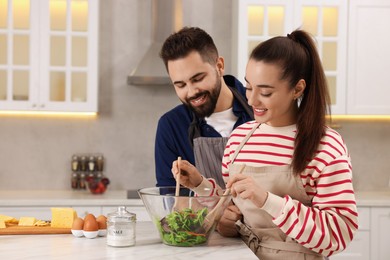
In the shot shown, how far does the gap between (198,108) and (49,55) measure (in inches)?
83.2

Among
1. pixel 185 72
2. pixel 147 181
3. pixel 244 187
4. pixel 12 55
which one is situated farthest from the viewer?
pixel 147 181

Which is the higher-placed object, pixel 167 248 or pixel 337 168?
pixel 337 168

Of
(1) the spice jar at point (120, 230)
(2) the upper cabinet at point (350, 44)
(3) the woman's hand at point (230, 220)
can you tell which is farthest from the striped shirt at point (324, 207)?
(2) the upper cabinet at point (350, 44)

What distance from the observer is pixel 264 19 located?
4.28m

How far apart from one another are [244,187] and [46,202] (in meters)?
2.54

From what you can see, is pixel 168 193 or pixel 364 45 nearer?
pixel 168 193

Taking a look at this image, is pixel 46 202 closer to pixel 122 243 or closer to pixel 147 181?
pixel 147 181

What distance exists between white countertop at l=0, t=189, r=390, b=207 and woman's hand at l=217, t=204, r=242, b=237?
6.76 ft


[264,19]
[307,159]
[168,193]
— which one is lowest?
[168,193]

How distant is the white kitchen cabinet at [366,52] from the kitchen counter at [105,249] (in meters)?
2.62

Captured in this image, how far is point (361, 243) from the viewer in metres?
4.16

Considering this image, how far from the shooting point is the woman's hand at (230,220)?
1987mm

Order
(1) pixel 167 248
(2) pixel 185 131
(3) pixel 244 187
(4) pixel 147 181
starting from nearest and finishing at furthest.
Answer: (3) pixel 244 187
(1) pixel 167 248
(2) pixel 185 131
(4) pixel 147 181

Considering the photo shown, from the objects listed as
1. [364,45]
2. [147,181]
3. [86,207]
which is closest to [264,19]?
[364,45]
